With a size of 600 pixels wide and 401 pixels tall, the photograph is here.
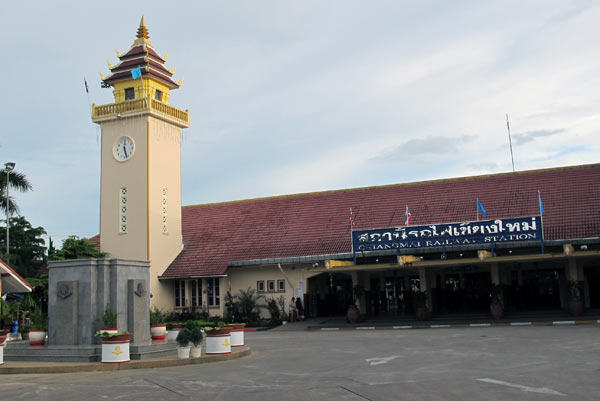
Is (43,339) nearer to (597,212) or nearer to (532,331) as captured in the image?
(532,331)

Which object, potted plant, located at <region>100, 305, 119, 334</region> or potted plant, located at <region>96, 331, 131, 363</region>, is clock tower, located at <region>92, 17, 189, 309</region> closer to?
potted plant, located at <region>100, 305, 119, 334</region>

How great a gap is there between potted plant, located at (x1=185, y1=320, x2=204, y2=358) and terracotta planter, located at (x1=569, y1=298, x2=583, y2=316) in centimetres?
1750

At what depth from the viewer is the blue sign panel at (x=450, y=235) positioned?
96.5 feet

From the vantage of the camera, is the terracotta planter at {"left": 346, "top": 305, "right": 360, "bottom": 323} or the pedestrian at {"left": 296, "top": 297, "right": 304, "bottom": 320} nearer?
the terracotta planter at {"left": 346, "top": 305, "right": 360, "bottom": 323}

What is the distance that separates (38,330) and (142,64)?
21401mm

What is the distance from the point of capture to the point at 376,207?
123 ft

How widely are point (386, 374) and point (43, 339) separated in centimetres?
1034

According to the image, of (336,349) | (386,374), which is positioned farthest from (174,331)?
(386,374)

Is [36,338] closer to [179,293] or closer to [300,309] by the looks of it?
[300,309]

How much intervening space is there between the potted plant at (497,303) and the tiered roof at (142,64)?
21161 millimetres

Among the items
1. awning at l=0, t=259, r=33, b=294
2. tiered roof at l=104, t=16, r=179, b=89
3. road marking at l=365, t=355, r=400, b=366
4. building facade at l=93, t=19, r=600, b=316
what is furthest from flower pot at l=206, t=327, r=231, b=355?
tiered roof at l=104, t=16, r=179, b=89

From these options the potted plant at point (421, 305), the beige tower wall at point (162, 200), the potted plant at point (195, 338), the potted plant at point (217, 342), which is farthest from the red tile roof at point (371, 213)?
the potted plant at point (195, 338)

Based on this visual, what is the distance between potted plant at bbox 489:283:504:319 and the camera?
3028 cm

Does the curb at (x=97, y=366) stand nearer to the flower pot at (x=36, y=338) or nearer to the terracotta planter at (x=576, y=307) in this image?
the flower pot at (x=36, y=338)
